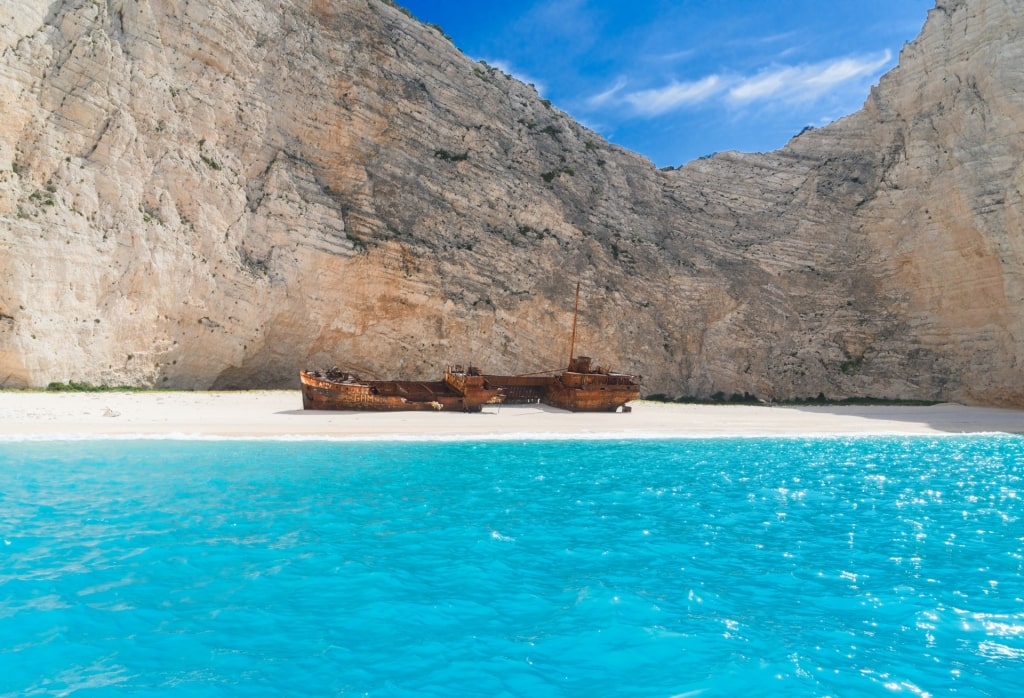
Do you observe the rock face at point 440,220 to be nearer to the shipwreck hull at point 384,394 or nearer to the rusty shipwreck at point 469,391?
the rusty shipwreck at point 469,391

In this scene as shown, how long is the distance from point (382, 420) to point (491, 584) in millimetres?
15642

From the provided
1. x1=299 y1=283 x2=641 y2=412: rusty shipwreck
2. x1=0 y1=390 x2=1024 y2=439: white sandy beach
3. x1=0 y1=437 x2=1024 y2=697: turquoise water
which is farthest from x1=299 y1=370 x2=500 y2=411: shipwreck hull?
x1=0 y1=437 x2=1024 y2=697: turquoise water

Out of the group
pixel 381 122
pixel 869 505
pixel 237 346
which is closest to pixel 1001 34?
pixel 381 122

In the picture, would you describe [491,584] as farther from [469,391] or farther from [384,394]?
[384,394]

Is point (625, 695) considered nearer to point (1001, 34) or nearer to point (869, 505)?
point (869, 505)

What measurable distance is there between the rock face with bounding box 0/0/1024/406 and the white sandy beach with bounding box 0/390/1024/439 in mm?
4120

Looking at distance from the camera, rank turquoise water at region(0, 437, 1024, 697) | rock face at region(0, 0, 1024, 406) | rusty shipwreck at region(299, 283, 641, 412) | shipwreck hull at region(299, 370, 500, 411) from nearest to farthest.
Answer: turquoise water at region(0, 437, 1024, 697)
shipwreck hull at region(299, 370, 500, 411)
rusty shipwreck at region(299, 283, 641, 412)
rock face at region(0, 0, 1024, 406)

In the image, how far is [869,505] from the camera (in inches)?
428

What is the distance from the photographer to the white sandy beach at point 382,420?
55.3ft

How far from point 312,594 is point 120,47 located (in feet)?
102

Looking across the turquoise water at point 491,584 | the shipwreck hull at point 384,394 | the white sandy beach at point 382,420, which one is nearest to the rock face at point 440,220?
the white sandy beach at point 382,420

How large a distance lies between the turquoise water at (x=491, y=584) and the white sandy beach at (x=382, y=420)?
14.9 feet

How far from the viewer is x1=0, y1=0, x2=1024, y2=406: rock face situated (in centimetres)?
2431

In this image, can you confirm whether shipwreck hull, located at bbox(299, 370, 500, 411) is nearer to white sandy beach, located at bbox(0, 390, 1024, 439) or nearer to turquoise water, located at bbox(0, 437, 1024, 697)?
white sandy beach, located at bbox(0, 390, 1024, 439)
